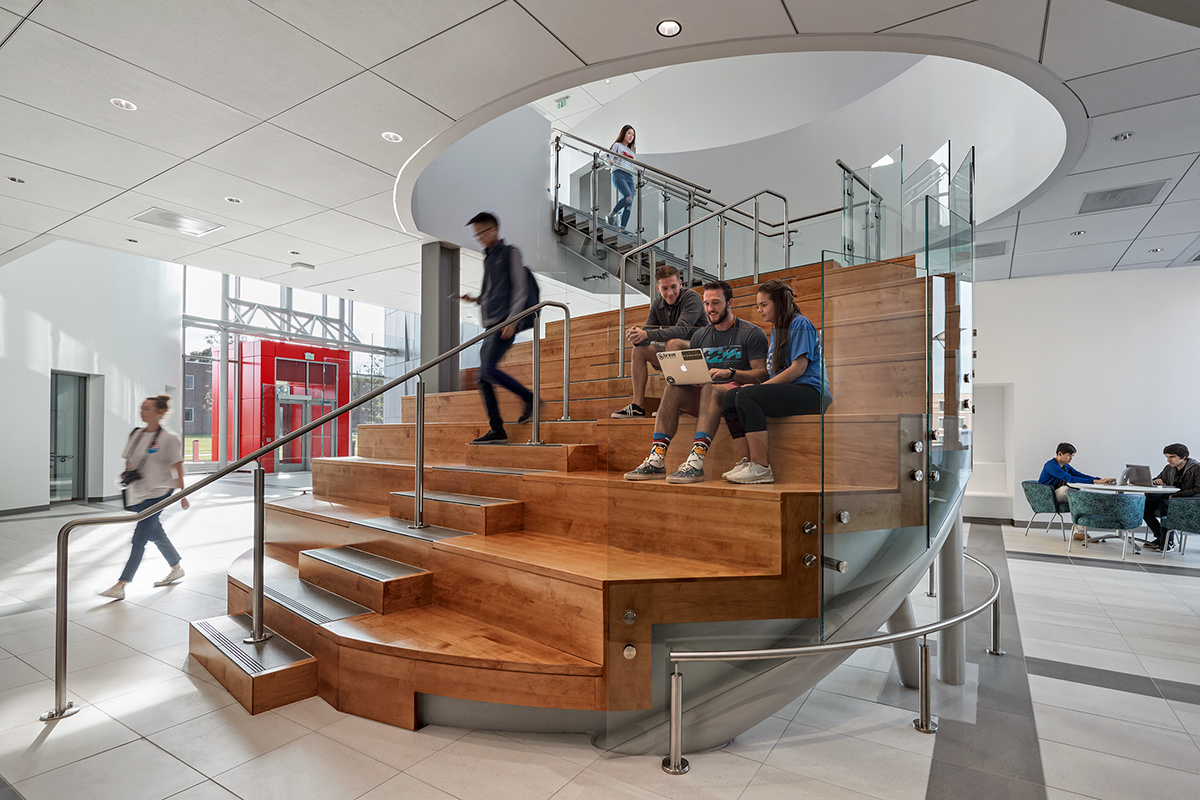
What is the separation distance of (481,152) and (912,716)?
630cm

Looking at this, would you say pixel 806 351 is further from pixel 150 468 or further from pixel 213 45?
pixel 150 468

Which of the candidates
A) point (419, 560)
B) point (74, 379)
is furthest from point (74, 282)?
point (419, 560)

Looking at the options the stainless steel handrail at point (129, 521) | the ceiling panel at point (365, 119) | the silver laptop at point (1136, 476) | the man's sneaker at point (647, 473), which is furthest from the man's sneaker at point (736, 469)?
the silver laptop at point (1136, 476)

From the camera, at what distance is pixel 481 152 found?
6.66 meters

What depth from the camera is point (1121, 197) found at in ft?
19.3

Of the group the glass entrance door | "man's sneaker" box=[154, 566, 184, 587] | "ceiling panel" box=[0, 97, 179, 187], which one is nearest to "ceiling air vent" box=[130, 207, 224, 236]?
"ceiling panel" box=[0, 97, 179, 187]

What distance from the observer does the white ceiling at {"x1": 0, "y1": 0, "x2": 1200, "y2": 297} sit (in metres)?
3.17

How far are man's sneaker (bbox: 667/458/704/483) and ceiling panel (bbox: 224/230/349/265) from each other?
586 centimetres

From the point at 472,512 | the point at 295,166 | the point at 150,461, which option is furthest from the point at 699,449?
the point at 150,461

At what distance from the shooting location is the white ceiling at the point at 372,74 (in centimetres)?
317

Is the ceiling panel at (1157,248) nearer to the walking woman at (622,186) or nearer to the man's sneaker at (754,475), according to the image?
the walking woman at (622,186)

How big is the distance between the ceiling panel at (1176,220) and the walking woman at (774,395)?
20.7 feet

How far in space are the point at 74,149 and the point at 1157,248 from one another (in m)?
11.7

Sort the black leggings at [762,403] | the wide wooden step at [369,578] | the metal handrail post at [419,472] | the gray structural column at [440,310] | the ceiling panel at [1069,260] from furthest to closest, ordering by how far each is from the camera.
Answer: the ceiling panel at [1069,260] < the gray structural column at [440,310] < the metal handrail post at [419,472] < the wide wooden step at [369,578] < the black leggings at [762,403]
